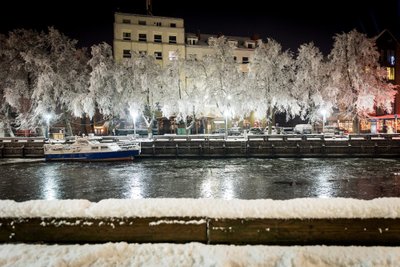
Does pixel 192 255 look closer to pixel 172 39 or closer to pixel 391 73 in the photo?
pixel 172 39

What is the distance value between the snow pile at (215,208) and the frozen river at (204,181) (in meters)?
9.57

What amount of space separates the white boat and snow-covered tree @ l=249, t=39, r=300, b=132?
1784 cm

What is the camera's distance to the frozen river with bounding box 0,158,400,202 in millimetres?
13961

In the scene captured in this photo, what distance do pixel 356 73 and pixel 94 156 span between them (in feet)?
107

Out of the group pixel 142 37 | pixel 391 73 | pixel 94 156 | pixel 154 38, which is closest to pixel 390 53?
pixel 391 73

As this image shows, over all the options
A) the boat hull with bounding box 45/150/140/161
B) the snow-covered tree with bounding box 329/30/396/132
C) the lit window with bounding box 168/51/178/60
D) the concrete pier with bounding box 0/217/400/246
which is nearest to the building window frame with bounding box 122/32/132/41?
the lit window with bounding box 168/51/178/60

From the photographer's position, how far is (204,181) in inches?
674

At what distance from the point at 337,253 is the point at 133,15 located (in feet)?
180

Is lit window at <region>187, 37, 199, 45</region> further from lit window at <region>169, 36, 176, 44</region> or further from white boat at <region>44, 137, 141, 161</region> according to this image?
white boat at <region>44, 137, 141, 161</region>

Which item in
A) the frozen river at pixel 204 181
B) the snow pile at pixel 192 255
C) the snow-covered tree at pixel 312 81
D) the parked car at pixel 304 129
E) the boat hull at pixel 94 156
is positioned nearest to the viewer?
the snow pile at pixel 192 255

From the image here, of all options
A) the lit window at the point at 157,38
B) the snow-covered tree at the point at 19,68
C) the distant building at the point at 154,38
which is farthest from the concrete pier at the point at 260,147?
the lit window at the point at 157,38

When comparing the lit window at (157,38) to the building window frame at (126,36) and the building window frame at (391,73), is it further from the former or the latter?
the building window frame at (391,73)

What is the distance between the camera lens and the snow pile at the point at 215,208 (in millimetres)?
3648

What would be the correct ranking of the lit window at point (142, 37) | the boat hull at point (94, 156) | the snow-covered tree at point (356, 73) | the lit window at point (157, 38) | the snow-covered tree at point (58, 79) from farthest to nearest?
the lit window at point (157, 38)
the lit window at point (142, 37)
the snow-covered tree at point (356, 73)
the snow-covered tree at point (58, 79)
the boat hull at point (94, 156)
